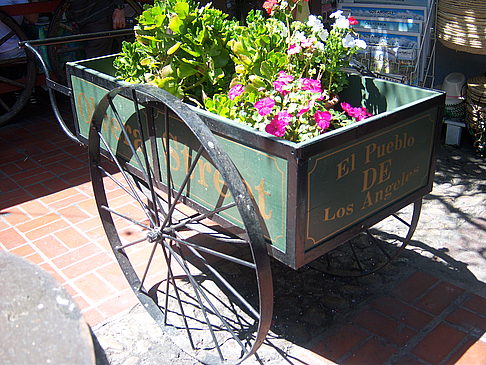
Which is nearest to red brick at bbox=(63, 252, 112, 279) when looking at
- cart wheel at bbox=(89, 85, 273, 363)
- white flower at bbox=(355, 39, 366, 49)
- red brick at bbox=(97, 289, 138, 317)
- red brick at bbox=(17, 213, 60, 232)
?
cart wheel at bbox=(89, 85, 273, 363)

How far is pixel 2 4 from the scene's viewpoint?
4973 millimetres

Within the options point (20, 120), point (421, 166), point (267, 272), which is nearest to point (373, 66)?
point (421, 166)

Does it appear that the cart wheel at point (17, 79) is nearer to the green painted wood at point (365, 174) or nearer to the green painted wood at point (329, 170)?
the green painted wood at point (329, 170)

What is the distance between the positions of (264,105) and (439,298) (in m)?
1.43

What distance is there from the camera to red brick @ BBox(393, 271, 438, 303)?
2.74 metres

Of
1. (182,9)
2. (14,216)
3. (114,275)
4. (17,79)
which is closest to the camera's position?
(182,9)

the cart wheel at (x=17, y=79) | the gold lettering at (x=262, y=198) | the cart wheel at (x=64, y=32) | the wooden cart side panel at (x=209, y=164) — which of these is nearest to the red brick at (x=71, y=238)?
the wooden cart side panel at (x=209, y=164)

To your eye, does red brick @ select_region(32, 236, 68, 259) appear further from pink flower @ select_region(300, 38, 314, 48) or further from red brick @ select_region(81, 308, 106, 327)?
pink flower @ select_region(300, 38, 314, 48)

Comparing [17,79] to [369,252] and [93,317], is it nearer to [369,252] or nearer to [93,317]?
[93,317]

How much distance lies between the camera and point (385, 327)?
8.32 ft

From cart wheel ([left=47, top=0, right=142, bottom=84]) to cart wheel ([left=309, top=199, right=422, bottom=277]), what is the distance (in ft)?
11.5

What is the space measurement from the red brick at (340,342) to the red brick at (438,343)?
0.25 m

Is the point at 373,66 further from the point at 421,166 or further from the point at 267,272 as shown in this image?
the point at 267,272

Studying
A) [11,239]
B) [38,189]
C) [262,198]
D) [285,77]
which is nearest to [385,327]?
[262,198]
